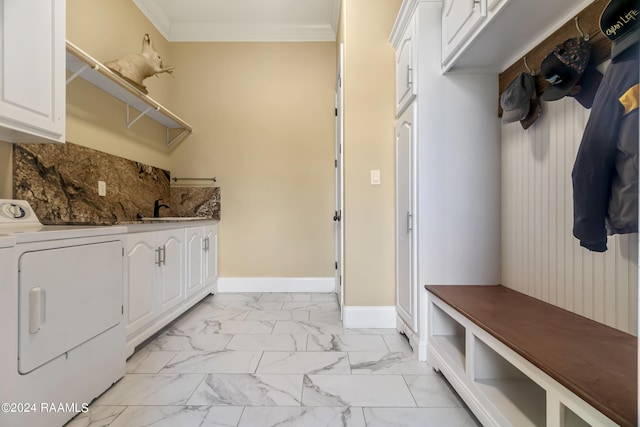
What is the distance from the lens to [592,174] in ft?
3.14

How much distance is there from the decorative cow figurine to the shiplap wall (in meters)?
2.66

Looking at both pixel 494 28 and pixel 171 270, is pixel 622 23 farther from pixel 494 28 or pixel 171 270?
pixel 171 270

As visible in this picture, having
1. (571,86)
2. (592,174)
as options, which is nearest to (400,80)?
(571,86)

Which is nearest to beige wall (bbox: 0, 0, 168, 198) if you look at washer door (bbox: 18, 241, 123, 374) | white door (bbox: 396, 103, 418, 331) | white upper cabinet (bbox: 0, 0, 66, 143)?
white upper cabinet (bbox: 0, 0, 66, 143)

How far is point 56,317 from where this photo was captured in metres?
1.14

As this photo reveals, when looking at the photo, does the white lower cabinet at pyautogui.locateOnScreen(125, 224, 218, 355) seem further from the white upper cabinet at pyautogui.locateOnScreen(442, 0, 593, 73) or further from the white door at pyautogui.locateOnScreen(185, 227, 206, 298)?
the white upper cabinet at pyautogui.locateOnScreen(442, 0, 593, 73)

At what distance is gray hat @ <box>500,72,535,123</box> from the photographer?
1.40 m

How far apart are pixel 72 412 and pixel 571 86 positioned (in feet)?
8.09

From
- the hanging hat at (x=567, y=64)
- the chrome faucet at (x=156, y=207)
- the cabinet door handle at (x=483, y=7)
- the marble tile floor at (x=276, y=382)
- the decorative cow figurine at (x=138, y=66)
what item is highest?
the decorative cow figurine at (x=138, y=66)

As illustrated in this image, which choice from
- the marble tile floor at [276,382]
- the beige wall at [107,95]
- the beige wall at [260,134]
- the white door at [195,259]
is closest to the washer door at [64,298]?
the marble tile floor at [276,382]

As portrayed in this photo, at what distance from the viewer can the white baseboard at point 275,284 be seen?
10.6ft

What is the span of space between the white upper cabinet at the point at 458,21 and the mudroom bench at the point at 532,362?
1333 mm

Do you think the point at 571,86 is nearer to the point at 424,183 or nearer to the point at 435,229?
the point at 424,183

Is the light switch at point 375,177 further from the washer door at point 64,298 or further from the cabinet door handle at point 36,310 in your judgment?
the cabinet door handle at point 36,310
